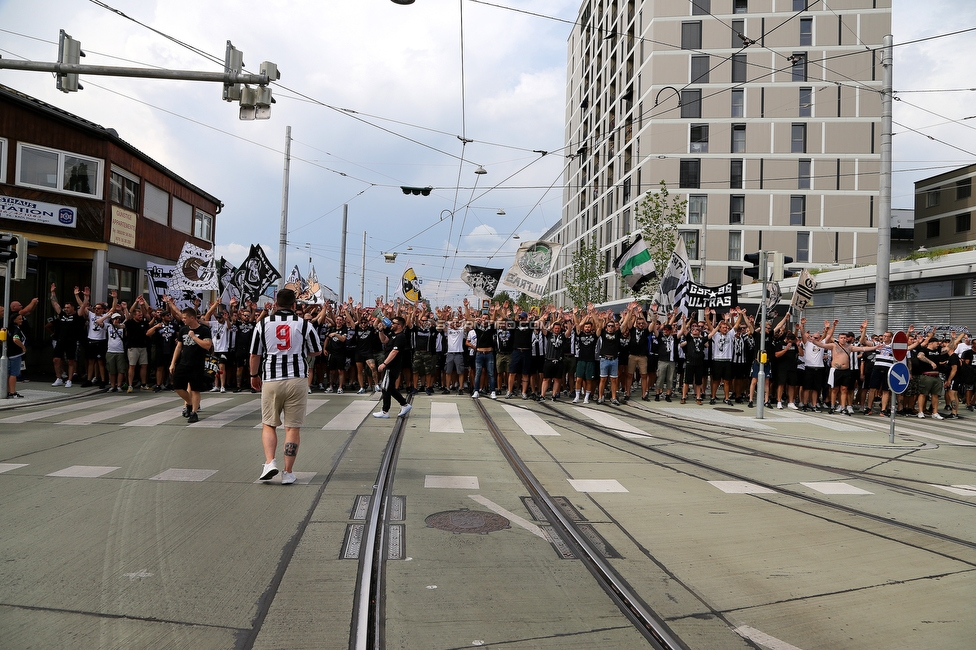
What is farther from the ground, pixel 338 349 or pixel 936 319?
pixel 936 319

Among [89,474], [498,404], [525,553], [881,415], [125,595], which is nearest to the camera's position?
[125,595]

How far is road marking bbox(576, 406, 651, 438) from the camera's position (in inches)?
453

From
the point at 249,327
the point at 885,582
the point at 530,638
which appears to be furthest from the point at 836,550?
the point at 249,327

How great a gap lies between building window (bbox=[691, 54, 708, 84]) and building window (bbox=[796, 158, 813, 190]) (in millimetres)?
9415

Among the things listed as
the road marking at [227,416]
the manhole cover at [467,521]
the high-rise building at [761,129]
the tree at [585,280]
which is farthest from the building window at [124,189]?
the high-rise building at [761,129]

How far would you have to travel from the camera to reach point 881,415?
15898 mm

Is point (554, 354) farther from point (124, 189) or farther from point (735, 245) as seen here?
point (735, 245)

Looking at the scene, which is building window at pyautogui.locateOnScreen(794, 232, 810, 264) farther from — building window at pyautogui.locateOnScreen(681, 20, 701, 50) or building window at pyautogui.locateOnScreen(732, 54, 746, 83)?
building window at pyautogui.locateOnScreen(681, 20, 701, 50)

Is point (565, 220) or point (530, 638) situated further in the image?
point (565, 220)

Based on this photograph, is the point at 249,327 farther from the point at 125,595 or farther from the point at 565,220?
the point at 565,220

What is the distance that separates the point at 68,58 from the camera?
11.1m

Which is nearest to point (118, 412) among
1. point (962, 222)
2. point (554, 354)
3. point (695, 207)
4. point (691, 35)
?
point (554, 354)

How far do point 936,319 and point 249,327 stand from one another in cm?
1983

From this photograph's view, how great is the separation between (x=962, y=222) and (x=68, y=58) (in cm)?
5812
